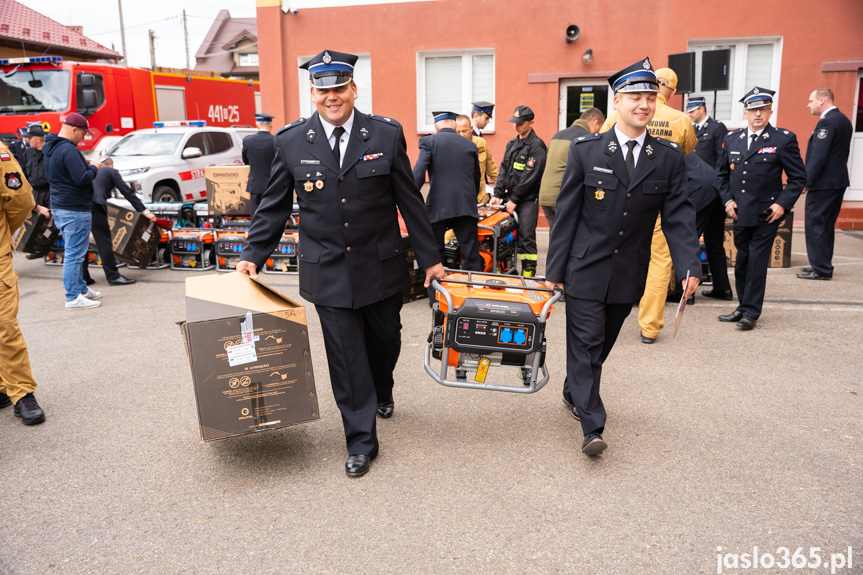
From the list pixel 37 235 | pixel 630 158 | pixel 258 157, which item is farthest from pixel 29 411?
pixel 37 235

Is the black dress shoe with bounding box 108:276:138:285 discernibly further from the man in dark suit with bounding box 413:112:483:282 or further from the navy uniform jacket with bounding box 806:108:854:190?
the navy uniform jacket with bounding box 806:108:854:190

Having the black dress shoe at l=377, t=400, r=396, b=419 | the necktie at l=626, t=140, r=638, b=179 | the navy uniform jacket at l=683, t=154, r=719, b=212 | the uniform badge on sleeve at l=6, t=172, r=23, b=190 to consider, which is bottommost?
the black dress shoe at l=377, t=400, r=396, b=419

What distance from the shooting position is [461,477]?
3.50 metres

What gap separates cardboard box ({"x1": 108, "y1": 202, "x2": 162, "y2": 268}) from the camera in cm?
862

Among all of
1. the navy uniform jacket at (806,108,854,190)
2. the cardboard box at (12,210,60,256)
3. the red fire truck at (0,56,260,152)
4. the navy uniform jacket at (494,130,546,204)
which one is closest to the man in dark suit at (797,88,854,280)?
the navy uniform jacket at (806,108,854,190)

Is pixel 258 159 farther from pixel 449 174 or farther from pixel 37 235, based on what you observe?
pixel 37 235

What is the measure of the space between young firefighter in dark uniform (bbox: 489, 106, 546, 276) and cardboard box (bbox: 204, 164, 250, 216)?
4.29 meters

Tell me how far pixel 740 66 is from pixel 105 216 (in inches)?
432

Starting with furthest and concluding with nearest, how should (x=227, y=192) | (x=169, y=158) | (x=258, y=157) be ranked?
(x=169, y=158) → (x=227, y=192) → (x=258, y=157)

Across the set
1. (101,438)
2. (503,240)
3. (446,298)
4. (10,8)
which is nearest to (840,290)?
(503,240)

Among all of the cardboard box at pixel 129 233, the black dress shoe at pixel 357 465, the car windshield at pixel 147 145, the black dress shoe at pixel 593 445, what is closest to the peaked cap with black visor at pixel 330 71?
the black dress shoe at pixel 357 465

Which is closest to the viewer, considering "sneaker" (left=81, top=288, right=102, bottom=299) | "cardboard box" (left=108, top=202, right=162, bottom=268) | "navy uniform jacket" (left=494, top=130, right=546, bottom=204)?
"sneaker" (left=81, top=288, right=102, bottom=299)

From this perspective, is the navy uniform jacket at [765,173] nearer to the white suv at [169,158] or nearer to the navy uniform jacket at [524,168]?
the navy uniform jacket at [524,168]

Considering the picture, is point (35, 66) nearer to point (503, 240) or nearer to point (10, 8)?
point (503, 240)
